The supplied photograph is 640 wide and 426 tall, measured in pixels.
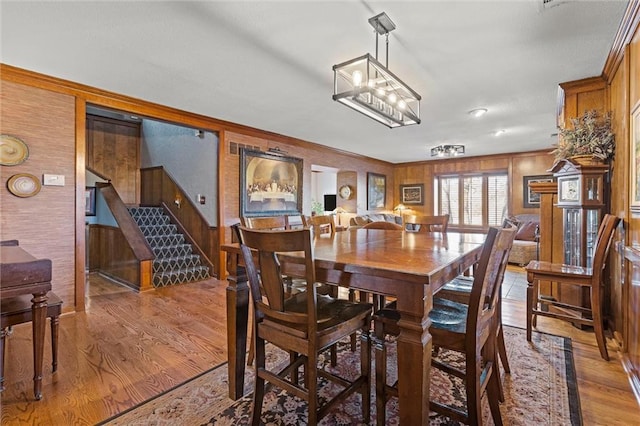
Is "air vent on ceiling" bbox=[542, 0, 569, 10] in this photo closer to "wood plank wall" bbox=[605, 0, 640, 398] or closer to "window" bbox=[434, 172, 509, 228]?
"wood plank wall" bbox=[605, 0, 640, 398]

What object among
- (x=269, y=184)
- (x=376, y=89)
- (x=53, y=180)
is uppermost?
(x=376, y=89)

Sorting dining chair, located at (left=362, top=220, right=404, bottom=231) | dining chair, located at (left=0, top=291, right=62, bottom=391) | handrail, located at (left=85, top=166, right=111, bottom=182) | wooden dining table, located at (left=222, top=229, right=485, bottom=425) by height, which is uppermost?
Answer: handrail, located at (left=85, top=166, right=111, bottom=182)

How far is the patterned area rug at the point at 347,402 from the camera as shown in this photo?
61.1 inches

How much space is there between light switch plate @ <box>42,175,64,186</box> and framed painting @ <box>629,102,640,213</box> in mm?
4746

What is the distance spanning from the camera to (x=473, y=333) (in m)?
1.25

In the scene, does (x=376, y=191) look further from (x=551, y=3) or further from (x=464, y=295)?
(x=464, y=295)

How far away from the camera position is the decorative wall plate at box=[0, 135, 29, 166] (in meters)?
2.71

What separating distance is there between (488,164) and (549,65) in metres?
5.16

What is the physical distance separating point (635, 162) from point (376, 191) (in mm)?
6197

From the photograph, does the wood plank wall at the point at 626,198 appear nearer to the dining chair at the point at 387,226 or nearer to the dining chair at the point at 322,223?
the dining chair at the point at 387,226

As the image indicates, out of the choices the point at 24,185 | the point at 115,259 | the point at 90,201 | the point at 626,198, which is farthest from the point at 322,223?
the point at 90,201

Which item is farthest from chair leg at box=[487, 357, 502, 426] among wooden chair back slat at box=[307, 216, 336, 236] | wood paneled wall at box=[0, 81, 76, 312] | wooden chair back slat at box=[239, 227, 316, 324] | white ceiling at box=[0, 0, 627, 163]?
wood paneled wall at box=[0, 81, 76, 312]

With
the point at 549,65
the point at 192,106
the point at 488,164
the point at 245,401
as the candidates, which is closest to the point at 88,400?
the point at 245,401

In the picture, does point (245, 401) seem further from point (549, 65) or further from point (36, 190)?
point (549, 65)
